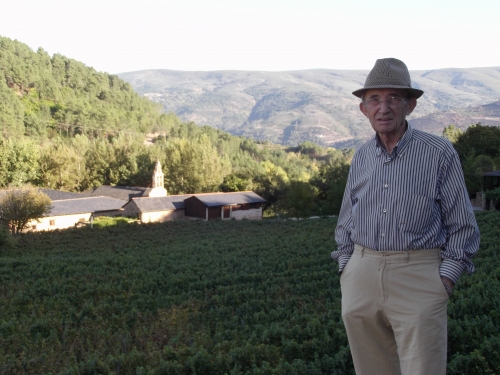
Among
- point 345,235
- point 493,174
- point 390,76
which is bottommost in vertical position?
point 493,174

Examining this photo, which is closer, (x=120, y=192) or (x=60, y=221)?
(x=60, y=221)

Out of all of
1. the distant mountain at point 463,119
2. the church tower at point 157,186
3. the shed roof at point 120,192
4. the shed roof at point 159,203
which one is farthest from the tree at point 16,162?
the distant mountain at point 463,119

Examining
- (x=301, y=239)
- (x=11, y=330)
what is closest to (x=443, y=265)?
(x=11, y=330)

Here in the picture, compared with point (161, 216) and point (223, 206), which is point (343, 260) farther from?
point (223, 206)

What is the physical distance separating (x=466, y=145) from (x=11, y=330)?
4402 cm

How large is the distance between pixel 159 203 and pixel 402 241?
4518 cm

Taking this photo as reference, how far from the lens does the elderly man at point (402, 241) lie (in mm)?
2865

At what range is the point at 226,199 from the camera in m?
49.2

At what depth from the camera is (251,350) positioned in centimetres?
597

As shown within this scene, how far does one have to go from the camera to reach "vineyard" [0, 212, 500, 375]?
573 centimetres

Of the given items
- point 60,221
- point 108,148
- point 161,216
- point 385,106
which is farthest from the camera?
point 108,148

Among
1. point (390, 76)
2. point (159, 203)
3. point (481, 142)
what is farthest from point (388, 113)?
point (481, 142)

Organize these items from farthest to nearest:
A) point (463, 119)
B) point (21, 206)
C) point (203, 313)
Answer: point (463, 119) → point (21, 206) → point (203, 313)

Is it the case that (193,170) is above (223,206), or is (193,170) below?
above
